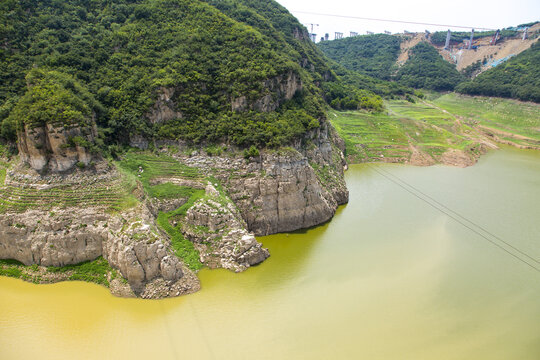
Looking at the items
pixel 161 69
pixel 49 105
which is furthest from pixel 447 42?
pixel 49 105

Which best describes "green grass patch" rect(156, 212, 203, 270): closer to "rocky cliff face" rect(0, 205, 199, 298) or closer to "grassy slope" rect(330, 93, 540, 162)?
"rocky cliff face" rect(0, 205, 199, 298)

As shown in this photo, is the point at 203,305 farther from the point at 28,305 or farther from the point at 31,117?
the point at 31,117

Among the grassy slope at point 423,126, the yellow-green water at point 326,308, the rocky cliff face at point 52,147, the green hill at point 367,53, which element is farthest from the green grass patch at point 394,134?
the green hill at point 367,53

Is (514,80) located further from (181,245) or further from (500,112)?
(181,245)

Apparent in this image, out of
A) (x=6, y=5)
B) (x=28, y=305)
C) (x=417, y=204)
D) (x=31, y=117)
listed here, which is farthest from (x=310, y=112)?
(x=6, y=5)

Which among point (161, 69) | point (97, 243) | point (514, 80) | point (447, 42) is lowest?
point (97, 243)

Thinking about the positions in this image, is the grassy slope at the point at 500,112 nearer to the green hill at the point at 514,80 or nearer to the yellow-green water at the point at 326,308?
the green hill at the point at 514,80
